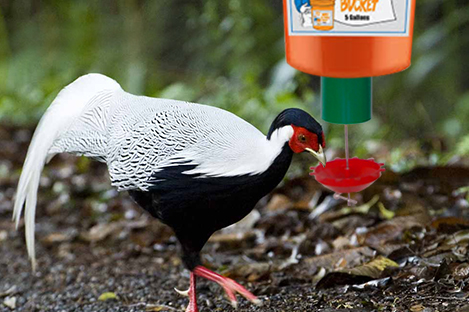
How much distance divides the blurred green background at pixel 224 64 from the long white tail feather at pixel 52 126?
1.95 m

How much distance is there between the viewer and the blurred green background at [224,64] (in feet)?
16.4

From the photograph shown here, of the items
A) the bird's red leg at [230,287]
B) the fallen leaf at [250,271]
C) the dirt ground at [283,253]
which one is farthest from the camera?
the fallen leaf at [250,271]

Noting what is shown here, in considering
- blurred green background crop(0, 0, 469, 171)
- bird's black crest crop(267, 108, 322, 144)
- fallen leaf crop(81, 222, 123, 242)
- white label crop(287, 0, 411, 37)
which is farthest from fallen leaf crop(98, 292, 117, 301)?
blurred green background crop(0, 0, 469, 171)

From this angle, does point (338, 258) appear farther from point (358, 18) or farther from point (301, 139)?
point (358, 18)

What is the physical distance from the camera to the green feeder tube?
2365 millimetres

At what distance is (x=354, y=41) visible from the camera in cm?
223

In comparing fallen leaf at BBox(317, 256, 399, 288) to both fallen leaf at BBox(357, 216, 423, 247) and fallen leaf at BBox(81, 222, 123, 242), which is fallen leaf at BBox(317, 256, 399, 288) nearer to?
fallen leaf at BBox(357, 216, 423, 247)

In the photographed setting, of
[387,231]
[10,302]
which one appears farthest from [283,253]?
[10,302]

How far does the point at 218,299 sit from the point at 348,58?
1.21 metres

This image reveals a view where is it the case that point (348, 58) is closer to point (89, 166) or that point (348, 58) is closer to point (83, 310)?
point (83, 310)

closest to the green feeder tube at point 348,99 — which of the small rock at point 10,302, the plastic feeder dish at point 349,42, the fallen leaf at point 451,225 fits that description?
the plastic feeder dish at point 349,42

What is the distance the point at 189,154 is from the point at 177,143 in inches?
2.9

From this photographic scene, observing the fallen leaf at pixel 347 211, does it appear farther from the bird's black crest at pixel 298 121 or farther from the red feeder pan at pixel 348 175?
the bird's black crest at pixel 298 121

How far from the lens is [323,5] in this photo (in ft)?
7.20
